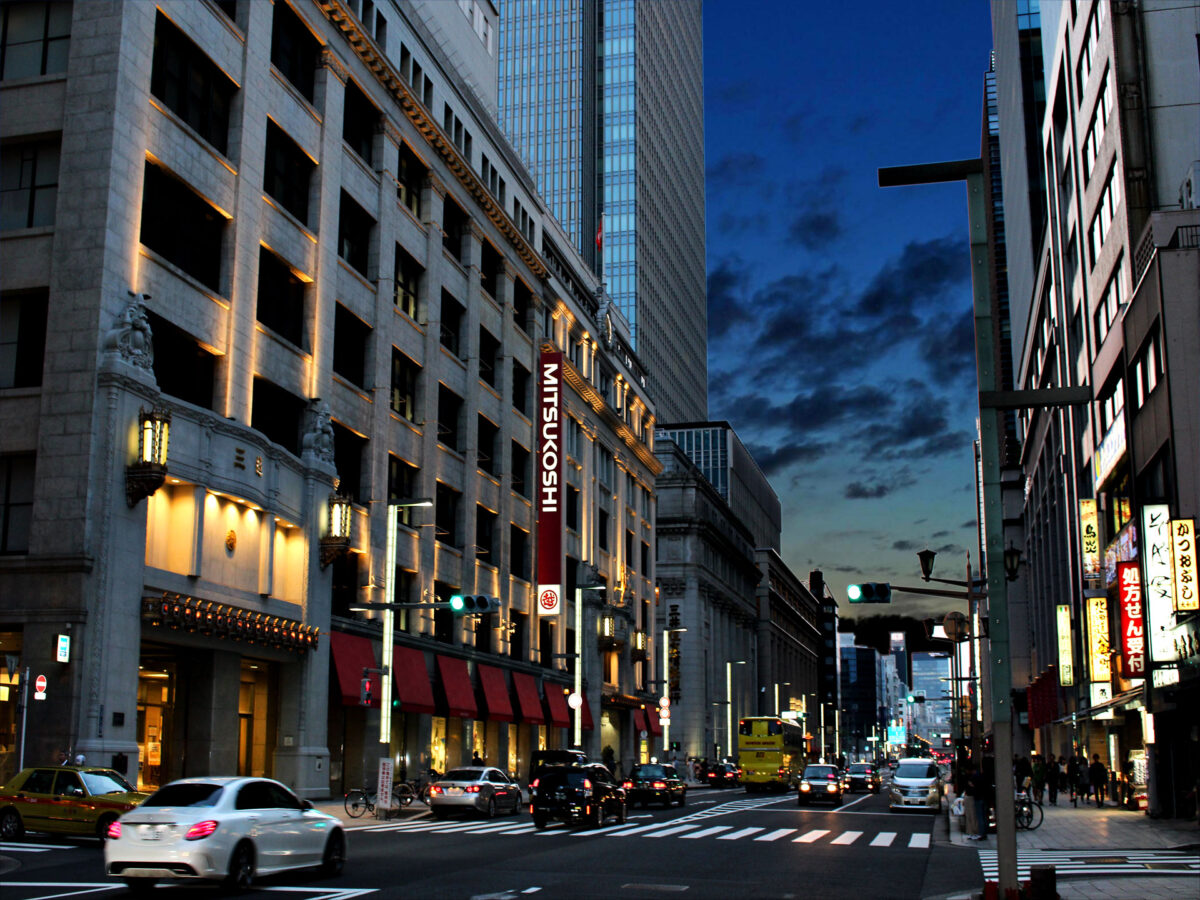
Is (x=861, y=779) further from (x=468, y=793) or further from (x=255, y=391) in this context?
(x=255, y=391)

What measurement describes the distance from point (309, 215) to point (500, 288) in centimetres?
2059

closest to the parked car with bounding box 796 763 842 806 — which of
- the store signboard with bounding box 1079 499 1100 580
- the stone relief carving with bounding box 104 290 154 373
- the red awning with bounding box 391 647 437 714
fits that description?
the store signboard with bounding box 1079 499 1100 580

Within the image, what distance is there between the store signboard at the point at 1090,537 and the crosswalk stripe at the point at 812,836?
2129cm

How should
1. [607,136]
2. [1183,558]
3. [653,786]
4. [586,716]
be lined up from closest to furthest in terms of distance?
[1183,558], [653,786], [586,716], [607,136]

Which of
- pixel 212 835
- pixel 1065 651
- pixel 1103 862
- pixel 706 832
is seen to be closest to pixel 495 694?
pixel 706 832

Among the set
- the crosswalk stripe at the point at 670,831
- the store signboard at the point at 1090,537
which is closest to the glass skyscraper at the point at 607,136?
the store signboard at the point at 1090,537

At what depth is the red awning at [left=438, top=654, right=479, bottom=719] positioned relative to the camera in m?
51.2

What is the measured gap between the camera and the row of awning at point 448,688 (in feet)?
140

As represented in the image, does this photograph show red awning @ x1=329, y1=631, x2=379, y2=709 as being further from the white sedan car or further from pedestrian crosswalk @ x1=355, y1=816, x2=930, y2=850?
the white sedan car

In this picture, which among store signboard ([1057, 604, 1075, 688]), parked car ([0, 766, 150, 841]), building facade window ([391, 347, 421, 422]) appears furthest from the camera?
store signboard ([1057, 604, 1075, 688])

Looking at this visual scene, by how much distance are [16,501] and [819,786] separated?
3348cm

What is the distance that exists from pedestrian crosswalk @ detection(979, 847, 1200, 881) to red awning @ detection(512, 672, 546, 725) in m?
35.5

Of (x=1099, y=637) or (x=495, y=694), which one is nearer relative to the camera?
(x=1099, y=637)

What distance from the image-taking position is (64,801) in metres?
24.1
